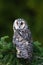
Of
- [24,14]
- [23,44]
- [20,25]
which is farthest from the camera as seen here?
[24,14]

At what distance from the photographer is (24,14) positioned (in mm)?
7930

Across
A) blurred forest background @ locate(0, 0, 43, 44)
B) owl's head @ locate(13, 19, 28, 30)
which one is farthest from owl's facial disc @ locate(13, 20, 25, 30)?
blurred forest background @ locate(0, 0, 43, 44)

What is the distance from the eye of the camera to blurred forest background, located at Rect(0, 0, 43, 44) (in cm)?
779

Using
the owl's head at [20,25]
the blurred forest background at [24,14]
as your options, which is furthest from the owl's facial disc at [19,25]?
the blurred forest background at [24,14]

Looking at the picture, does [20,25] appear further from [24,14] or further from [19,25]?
[24,14]

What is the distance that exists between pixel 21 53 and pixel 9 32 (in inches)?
169

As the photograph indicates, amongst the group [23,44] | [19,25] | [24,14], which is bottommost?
[24,14]

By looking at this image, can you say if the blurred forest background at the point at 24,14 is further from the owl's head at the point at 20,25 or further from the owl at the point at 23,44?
the owl at the point at 23,44

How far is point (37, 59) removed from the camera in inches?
150

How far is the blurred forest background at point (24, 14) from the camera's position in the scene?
25.5ft

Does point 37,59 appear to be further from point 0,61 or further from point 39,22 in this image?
point 39,22

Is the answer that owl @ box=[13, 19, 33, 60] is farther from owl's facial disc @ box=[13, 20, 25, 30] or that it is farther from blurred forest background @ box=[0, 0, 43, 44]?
blurred forest background @ box=[0, 0, 43, 44]

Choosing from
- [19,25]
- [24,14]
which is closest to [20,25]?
[19,25]

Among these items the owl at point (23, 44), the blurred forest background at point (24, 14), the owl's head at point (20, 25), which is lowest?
the blurred forest background at point (24, 14)
